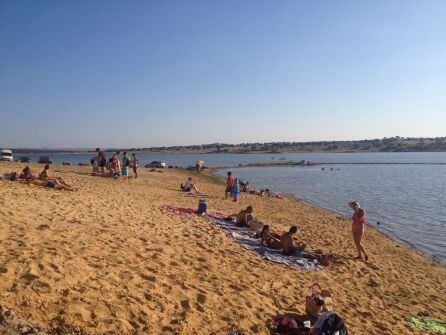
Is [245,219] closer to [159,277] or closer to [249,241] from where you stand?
[249,241]

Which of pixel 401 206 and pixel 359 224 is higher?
pixel 359 224

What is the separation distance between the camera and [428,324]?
300 inches

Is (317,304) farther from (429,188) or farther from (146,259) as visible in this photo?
(429,188)

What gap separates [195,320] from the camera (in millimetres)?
5789

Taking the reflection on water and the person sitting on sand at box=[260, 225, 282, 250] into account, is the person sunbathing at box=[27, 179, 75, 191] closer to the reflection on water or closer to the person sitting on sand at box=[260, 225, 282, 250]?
the person sitting on sand at box=[260, 225, 282, 250]

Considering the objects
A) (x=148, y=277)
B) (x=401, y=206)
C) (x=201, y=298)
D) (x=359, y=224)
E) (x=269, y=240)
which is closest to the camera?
(x=201, y=298)

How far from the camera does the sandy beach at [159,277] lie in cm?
536

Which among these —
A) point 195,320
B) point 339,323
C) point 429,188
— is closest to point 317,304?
point 339,323

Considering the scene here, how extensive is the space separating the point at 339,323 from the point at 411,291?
523 cm

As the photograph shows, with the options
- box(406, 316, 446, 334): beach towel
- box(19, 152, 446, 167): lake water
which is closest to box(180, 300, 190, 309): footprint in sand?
box(406, 316, 446, 334): beach towel

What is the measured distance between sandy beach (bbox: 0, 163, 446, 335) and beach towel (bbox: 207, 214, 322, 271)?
0.34 m

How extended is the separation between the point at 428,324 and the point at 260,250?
14.9ft

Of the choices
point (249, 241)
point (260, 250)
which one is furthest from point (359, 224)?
point (249, 241)

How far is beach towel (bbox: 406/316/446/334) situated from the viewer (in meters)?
7.40
